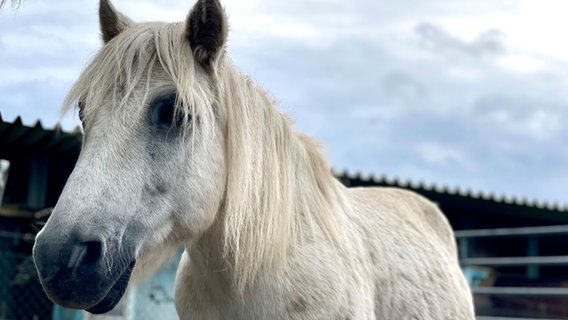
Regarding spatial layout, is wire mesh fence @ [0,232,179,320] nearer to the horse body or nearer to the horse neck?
the horse body

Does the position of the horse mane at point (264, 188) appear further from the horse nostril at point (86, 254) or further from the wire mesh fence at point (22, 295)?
the wire mesh fence at point (22, 295)

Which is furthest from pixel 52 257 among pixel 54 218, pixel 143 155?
pixel 143 155

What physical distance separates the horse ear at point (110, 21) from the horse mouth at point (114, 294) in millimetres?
1070

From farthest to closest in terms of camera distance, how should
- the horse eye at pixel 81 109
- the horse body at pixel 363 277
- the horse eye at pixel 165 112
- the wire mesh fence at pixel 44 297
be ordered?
the wire mesh fence at pixel 44 297 < the horse body at pixel 363 277 < the horse eye at pixel 81 109 < the horse eye at pixel 165 112

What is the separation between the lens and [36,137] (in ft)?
23.0

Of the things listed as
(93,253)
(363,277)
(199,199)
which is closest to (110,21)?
(199,199)

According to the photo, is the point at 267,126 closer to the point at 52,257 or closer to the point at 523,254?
the point at 52,257

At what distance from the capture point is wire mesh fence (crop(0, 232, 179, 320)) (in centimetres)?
651

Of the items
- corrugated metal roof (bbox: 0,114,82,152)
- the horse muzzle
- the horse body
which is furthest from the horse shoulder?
corrugated metal roof (bbox: 0,114,82,152)

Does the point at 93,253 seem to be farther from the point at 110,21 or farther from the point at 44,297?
the point at 44,297

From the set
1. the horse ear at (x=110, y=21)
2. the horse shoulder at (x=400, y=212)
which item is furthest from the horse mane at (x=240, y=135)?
the horse shoulder at (x=400, y=212)

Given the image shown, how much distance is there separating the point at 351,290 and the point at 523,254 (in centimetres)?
1141

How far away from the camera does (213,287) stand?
3043 mm

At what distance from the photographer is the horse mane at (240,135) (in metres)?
2.78
